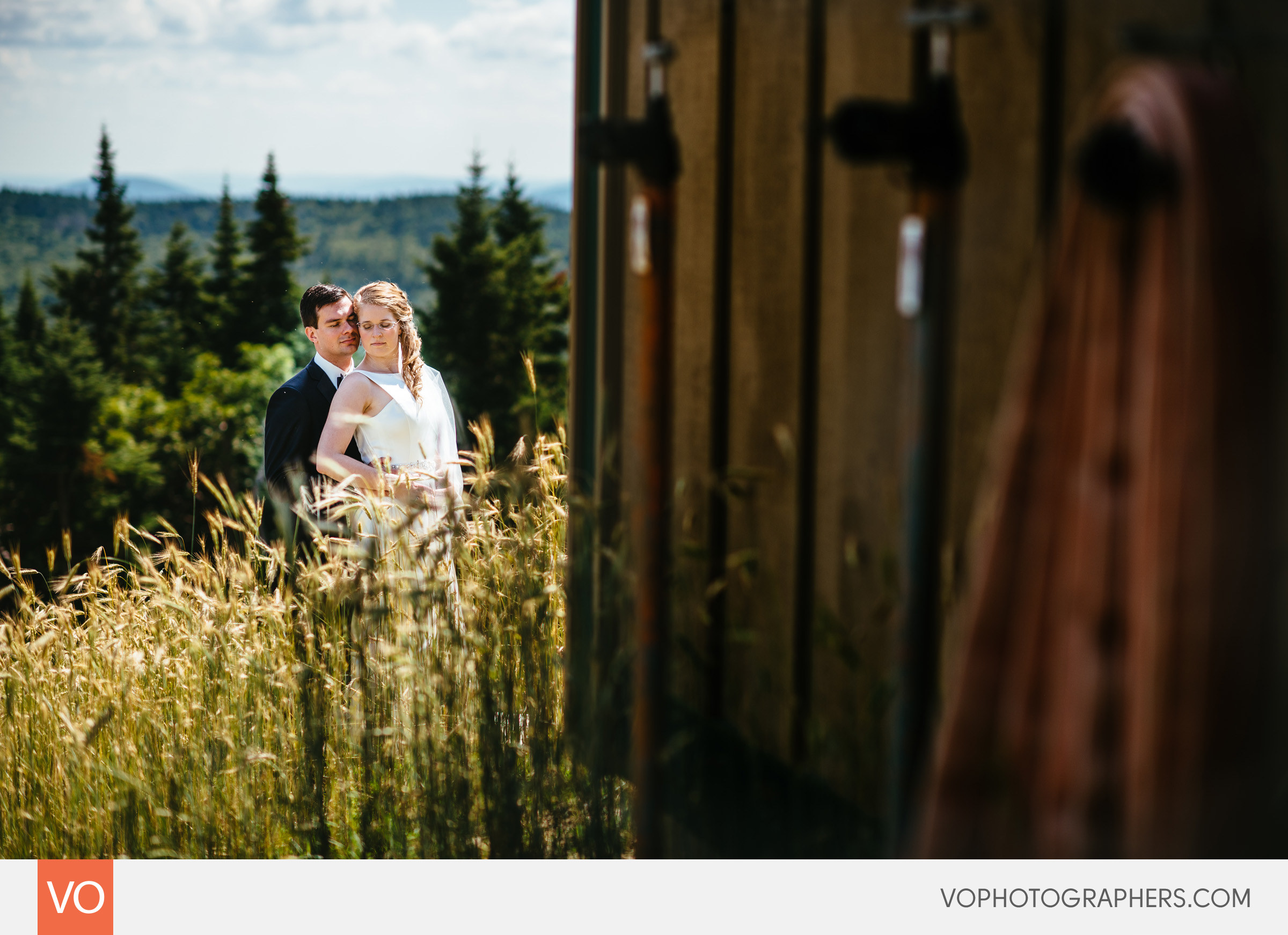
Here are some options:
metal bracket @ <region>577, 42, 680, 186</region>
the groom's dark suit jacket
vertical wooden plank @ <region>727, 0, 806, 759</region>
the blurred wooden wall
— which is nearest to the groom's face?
the groom's dark suit jacket

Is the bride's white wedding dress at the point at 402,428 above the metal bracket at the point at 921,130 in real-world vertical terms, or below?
below

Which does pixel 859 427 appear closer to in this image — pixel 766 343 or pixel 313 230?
pixel 766 343

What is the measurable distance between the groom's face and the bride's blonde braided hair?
0.31 feet

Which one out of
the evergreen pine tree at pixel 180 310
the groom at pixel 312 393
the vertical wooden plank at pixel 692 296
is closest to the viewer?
the vertical wooden plank at pixel 692 296

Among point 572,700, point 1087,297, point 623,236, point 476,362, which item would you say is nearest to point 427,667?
point 572,700

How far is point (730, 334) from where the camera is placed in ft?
6.63

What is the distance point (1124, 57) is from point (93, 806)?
2.33m

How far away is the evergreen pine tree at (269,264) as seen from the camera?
4344 centimetres

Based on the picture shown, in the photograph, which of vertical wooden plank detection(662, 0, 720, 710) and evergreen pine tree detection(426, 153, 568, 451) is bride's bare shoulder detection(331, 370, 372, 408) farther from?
evergreen pine tree detection(426, 153, 568, 451)

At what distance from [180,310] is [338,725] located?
46.4m

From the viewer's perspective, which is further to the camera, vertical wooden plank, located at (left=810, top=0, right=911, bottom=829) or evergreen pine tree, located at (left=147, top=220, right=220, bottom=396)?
evergreen pine tree, located at (left=147, top=220, right=220, bottom=396)

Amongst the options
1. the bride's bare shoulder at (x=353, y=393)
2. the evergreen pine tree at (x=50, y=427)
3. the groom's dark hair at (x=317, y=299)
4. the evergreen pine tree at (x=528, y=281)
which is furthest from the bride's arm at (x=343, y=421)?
the evergreen pine tree at (x=50, y=427)

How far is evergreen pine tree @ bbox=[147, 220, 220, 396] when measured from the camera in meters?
43.1
